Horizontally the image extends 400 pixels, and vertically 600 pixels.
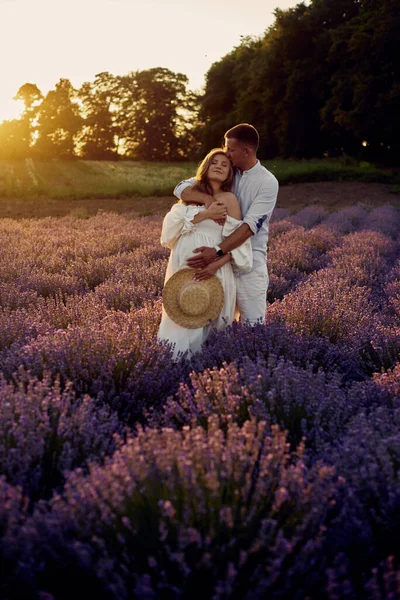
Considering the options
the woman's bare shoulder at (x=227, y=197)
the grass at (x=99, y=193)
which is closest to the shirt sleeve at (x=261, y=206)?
the woman's bare shoulder at (x=227, y=197)

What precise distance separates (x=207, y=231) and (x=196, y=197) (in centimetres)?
A: 22

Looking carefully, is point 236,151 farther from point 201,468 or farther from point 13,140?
point 13,140

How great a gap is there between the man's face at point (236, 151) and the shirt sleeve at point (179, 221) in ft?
1.31

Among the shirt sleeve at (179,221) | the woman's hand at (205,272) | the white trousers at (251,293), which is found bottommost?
the white trousers at (251,293)

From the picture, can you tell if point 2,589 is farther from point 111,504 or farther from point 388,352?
point 388,352

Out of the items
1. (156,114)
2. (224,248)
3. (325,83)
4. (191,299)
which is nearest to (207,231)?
(224,248)

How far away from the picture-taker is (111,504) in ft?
5.14

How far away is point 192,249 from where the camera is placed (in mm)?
3609

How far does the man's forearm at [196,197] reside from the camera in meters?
3.63

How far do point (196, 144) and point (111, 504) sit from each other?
175 ft

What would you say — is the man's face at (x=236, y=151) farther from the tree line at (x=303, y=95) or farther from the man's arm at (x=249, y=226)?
the tree line at (x=303, y=95)

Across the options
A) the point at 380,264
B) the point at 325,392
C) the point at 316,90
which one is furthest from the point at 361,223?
the point at 316,90

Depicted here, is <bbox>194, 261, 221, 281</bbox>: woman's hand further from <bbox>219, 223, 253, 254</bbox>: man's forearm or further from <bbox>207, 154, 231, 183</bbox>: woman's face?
<bbox>207, 154, 231, 183</bbox>: woman's face

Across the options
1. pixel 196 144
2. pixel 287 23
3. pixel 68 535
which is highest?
pixel 287 23
